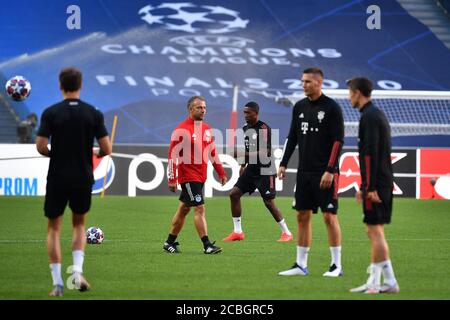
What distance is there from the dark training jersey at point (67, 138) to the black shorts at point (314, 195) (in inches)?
107

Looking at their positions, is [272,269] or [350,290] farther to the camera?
[272,269]

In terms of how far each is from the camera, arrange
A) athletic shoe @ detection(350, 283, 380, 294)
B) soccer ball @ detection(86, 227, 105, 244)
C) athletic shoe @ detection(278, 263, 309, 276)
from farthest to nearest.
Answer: soccer ball @ detection(86, 227, 105, 244) → athletic shoe @ detection(278, 263, 309, 276) → athletic shoe @ detection(350, 283, 380, 294)

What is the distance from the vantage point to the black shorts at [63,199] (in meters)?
9.48

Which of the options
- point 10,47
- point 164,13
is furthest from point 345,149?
point 10,47

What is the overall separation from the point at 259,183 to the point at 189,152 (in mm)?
3140

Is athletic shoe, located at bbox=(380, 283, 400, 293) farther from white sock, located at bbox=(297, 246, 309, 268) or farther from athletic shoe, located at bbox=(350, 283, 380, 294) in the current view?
white sock, located at bbox=(297, 246, 309, 268)

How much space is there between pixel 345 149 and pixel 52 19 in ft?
49.2

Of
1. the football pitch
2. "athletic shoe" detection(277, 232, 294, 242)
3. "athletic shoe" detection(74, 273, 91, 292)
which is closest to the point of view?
"athletic shoe" detection(74, 273, 91, 292)

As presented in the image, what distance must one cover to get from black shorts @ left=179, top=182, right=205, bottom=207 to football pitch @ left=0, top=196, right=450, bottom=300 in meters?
0.73

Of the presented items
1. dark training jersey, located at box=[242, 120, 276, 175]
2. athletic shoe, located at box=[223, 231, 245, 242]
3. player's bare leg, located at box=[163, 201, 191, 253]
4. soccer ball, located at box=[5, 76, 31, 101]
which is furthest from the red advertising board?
player's bare leg, located at box=[163, 201, 191, 253]

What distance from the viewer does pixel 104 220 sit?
19.6m

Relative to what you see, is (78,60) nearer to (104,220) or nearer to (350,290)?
(104,220)

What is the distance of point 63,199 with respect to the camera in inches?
375

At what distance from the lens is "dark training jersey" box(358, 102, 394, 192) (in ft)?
31.5
